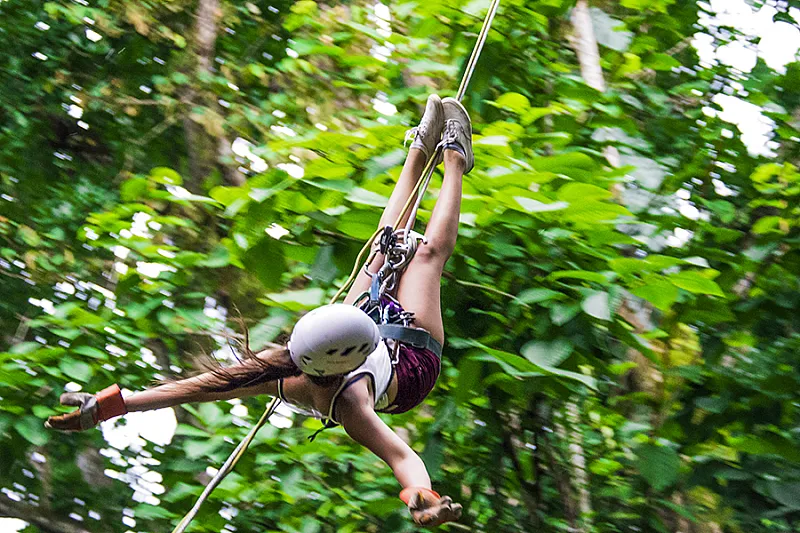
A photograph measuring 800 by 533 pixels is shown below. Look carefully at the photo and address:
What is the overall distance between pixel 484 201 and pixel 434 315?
13.9 inches

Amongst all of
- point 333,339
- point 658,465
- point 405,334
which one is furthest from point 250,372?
point 658,465

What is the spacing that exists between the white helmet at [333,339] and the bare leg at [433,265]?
0.47 m

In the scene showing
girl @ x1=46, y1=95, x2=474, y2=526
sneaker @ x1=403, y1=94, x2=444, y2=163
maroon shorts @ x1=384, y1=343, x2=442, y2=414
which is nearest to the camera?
girl @ x1=46, y1=95, x2=474, y2=526

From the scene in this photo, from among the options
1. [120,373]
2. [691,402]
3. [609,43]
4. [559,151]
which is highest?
[609,43]

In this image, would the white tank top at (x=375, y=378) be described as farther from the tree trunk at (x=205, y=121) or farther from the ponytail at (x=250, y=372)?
the tree trunk at (x=205, y=121)

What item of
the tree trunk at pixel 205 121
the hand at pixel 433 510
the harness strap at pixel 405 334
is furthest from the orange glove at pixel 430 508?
the tree trunk at pixel 205 121

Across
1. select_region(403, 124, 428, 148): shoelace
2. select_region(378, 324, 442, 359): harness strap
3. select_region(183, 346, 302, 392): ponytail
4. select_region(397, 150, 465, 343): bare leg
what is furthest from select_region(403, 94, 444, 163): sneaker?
select_region(183, 346, 302, 392): ponytail

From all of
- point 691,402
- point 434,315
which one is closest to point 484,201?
point 434,315

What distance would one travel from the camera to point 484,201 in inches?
102

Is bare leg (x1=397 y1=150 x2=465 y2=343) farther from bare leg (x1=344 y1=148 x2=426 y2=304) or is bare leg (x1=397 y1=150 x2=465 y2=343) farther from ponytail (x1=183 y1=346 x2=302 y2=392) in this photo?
ponytail (x1=183 y1=346 x2=302 y2=392)

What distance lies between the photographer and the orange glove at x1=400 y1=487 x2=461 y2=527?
1820 millimetres

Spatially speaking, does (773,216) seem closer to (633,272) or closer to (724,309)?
(724,309)

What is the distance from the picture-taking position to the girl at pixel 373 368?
1.93 metres

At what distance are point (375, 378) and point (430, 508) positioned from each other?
1.43 feet
